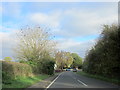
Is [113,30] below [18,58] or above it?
above

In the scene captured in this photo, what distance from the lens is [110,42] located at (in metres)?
23.6

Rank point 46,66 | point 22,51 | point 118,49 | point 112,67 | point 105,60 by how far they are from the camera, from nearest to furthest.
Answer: point 118,49 → point 112,67 → point 105,60 → point 22,51 → point 46,66

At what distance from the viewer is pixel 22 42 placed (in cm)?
4275

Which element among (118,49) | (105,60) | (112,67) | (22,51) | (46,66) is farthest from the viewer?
(46,66)

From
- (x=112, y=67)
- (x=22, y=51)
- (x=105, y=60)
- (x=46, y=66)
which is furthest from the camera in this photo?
(x=46, y=66)

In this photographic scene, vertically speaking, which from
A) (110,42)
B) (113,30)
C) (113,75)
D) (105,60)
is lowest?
(113,75)

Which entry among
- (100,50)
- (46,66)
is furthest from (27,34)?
(100,50)

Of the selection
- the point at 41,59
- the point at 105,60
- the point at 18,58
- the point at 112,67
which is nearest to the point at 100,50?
the point at 105,60

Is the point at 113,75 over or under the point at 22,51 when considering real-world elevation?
under

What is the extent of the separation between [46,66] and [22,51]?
8.07m

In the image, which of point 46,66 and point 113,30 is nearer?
point 113,30

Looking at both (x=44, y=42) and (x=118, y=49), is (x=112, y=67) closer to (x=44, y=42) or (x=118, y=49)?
(x=118, y=49)

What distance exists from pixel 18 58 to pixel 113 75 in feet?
75.8

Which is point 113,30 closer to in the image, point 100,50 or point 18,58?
point 100,50
